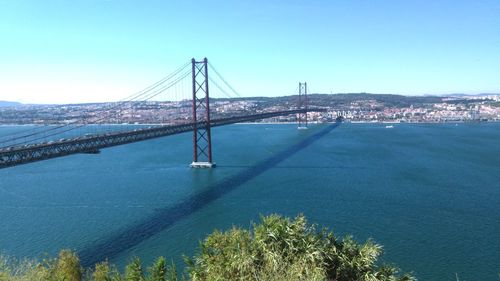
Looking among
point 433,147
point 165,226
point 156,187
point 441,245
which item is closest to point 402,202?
point 441,245

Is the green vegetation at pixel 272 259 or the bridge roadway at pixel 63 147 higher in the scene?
the bridge roadway at pixel 63 147

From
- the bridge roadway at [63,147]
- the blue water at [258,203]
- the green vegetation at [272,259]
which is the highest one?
the bridge roadway at [63,147]

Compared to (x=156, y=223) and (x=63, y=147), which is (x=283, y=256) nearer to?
(x=156, y=223)

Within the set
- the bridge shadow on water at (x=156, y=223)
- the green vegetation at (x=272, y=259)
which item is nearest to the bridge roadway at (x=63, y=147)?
the bridge shadow on water at (x=156, y=223)

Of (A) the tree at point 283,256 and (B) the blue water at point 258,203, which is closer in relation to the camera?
(A) the tree at point 283,256

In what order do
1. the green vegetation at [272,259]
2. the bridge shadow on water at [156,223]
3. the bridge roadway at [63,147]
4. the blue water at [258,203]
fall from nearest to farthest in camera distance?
the green vegetation at [272,259], the bridge shadow on water at [156,223], the bridge roadway at [63,147], the blue water at [258,203]

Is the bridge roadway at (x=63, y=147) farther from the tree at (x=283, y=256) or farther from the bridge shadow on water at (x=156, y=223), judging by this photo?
the tree at (x=283, y=256)

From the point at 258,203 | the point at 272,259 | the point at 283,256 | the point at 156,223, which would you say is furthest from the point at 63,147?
the point at 272,259

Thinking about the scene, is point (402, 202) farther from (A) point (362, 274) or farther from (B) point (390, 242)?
(A) point (362, 274)
